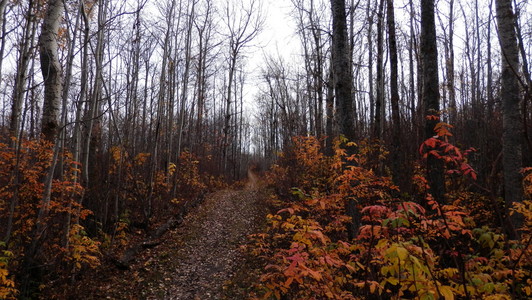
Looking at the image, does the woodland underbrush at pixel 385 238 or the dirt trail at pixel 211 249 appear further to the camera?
the dirt trail at pixel 211 249

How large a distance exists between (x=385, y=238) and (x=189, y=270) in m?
4.99

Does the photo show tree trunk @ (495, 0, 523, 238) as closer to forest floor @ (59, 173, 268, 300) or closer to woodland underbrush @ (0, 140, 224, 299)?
forest floor @ (59, 173, 268, 300)

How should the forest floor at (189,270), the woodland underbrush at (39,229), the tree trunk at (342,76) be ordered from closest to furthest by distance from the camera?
the woodland underbrush at (39,229) < the forest floor at (189,270) < the tree trunk at (342,76)

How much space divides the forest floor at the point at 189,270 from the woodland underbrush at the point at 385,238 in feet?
1.92

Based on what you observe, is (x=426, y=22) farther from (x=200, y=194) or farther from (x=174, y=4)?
(x=200, y=194)

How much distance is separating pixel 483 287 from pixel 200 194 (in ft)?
42.3

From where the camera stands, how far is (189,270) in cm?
610

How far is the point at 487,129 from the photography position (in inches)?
341

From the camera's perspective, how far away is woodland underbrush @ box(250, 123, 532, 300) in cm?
209

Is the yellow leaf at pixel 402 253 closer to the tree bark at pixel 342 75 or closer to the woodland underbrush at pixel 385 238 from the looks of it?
the woodland underbrush at pixel 385 238

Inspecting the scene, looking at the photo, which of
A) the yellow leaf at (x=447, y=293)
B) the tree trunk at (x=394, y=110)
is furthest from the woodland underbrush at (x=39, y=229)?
the tree trunk at (x=394, y=110)

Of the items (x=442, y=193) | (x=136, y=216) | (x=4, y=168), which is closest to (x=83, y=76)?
(x=4, y=168)

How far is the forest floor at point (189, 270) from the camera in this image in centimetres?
505

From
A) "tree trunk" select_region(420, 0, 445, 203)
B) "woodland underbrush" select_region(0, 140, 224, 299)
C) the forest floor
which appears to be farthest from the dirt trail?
"tree trunk" select_region(420, 0, 445, 203)
